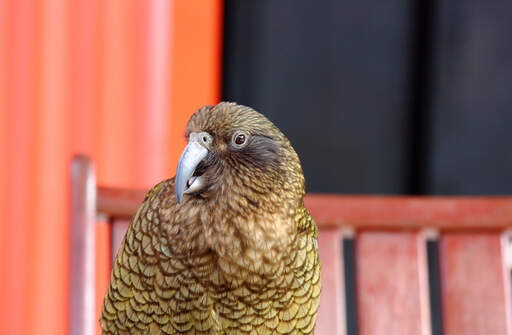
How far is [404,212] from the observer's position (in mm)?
671

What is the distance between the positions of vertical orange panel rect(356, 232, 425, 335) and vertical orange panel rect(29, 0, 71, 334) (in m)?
0.45

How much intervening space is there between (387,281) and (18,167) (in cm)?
52

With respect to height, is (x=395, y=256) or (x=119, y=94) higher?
(x=119, y=94)

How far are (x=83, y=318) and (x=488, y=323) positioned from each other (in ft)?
1.64

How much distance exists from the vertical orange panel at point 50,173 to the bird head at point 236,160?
0.56 metres

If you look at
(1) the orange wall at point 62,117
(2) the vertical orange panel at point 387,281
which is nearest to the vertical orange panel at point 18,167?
(1) the orange wall at point 62,117

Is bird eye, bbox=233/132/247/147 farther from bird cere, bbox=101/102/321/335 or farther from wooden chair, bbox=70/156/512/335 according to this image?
wooden chair, bbox=70/156/512/335

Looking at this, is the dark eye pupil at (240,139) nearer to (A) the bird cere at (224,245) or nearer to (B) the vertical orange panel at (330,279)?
(A) the bird cere at (224,245)

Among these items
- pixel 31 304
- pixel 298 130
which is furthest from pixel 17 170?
pixel 298 130

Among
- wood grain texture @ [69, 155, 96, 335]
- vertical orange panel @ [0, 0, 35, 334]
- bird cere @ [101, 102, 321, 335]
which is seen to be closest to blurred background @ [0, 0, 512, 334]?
vertical orange panel @ [0, 0, 35, 334]

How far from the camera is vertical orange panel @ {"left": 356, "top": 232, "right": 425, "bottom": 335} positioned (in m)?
0.70

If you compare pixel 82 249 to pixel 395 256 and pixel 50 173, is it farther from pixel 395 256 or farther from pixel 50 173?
pixel 395 256

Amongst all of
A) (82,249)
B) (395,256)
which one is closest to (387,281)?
(395,256)

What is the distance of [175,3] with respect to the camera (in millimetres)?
1126
